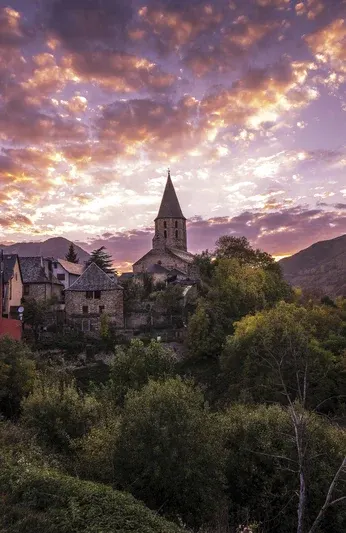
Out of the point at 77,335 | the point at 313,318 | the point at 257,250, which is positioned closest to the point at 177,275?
the point at 257,250

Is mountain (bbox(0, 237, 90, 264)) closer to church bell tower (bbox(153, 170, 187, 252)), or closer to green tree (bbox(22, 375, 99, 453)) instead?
church bell tower (bbox(153, 170, 187, 252))

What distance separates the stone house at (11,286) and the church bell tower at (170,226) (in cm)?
3267

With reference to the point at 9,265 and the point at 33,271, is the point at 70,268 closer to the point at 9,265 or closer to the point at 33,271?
the point at 33,271

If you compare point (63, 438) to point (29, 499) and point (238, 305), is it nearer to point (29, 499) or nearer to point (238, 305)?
point (29, 499)

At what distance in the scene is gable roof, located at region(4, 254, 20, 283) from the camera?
1574 inches

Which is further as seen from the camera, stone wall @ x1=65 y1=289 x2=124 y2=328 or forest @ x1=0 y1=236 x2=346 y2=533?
stone wall @ x1=65 y1=289 x2=124 y2=328

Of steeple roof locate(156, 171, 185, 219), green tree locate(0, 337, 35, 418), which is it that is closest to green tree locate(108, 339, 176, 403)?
green tree locate(0, 337, 35, 418)

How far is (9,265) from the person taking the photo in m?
41.2

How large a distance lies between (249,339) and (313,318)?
7497mm

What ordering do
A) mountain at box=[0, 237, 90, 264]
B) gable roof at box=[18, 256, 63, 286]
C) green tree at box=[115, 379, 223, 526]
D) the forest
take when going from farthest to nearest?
mountain at box=[0, 237, 90, 264] < gable roof at box=[18, 256, 63, 286] < green tree at box=[115, 379, 223, 526] < the forest

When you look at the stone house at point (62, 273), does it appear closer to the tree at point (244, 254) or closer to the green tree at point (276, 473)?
the tree at point (244, 254)

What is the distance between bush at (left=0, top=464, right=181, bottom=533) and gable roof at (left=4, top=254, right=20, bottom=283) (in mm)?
29829

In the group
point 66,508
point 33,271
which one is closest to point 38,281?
point 33,271

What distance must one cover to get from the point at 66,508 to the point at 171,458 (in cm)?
423
